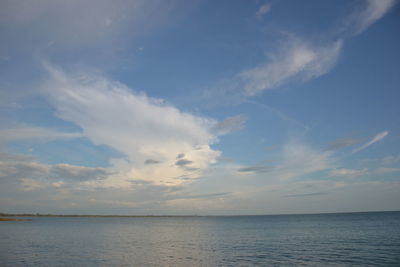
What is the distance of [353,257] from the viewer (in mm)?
36938

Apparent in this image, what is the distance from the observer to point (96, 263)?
35375 mm

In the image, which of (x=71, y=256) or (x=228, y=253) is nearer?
(x=71, y=256)

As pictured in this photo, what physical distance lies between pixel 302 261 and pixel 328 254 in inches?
287

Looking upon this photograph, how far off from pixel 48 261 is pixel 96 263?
6807mm

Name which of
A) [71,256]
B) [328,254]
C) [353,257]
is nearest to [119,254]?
[71,256]

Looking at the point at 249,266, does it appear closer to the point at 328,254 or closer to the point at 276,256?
the point at 276,256

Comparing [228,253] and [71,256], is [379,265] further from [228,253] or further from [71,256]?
[71,256]

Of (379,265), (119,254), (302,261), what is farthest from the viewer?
(119,254)

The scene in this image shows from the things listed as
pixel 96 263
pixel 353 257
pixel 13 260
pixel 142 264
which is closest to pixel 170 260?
pixel 142 264

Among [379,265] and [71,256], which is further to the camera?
[71,256]

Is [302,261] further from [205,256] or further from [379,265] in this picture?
[205,256]

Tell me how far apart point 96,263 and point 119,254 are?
25.1ft

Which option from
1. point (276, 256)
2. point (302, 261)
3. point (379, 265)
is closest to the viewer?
point (379, 265)

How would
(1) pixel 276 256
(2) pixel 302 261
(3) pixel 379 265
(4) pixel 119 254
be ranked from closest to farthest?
(3) pixel 379 265
(2) pixel 302 261
(1) pixel 276 256
(4) pixel 119 254
